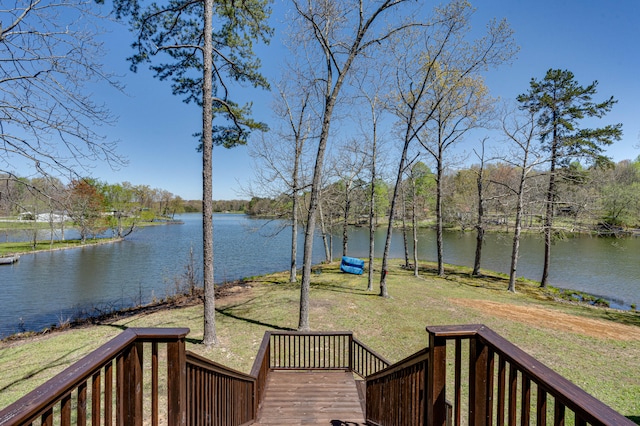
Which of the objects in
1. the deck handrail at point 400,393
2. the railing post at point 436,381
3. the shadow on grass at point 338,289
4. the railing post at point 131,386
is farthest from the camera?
the shadow on grass at point 338,289

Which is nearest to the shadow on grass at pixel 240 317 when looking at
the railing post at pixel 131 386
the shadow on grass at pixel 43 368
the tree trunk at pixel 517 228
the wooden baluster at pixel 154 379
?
the shadow on grass at pixel 43 368

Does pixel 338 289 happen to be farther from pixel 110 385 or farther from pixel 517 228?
pixel 110 385

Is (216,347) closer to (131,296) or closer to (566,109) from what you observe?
(131,296)

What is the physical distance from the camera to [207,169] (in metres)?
6.55

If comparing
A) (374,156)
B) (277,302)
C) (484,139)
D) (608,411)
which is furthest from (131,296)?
(484,139)

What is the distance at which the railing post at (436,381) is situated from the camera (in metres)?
1.75

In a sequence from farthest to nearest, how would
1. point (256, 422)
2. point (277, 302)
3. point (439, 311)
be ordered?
1. point (277, 302)
2. point (439, 311)
3. point (256, 422)

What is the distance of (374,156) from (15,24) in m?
A: 10.6

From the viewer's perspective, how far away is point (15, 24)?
3.44 meters

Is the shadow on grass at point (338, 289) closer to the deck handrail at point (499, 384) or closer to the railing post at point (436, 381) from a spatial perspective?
the railing post at point (436, 381)

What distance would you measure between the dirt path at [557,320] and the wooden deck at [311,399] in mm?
6666

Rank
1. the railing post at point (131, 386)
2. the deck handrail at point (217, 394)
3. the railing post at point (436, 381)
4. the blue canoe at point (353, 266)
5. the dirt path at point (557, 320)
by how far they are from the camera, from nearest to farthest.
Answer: the railing post at point (131, 386) < the railing post at point (436, 381) < the deck handrail at point (217, 394) < the dirt path at point (557, 320) < the blue canoe at point (353, 266)

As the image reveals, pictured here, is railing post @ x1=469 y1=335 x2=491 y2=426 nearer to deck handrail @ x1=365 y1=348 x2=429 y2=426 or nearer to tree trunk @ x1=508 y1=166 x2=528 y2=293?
deck handrail @ x1=365 y1=348 x2=429 y2=426

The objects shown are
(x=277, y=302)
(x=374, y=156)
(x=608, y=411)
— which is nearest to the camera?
(x=608, y=411)
